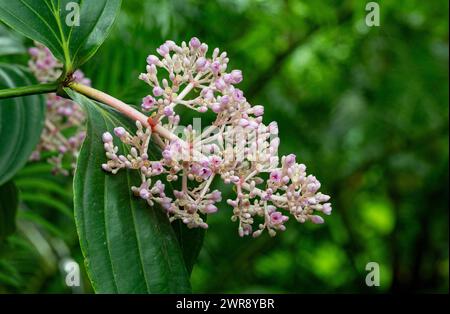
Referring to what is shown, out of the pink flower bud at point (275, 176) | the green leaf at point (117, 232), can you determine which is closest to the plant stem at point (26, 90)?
the green leaf at point (117, 232)

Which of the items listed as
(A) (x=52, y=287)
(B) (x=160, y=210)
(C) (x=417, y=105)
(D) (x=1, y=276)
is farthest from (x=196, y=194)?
(C) (x=417, y=105)

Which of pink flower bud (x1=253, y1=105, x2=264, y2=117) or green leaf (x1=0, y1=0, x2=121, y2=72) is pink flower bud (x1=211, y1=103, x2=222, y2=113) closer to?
pink flower bud (x1=253, y1=105, x2=264, y2=117)

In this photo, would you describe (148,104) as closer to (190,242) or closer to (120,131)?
(120,131)

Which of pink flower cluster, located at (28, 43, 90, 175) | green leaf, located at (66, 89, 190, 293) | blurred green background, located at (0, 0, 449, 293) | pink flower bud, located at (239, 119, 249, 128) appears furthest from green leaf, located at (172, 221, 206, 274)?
blurred green background, located at (0, 0, 449, 293)

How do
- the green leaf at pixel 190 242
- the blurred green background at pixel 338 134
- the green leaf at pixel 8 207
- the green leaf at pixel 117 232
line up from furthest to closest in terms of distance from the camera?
the blurred green background at pixel 338 134 < the green leaf at pixel 8 207 < the green leaf at pixel 190 242 < the green leaf at pixel 117 232

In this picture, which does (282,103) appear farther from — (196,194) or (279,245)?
(196,194)

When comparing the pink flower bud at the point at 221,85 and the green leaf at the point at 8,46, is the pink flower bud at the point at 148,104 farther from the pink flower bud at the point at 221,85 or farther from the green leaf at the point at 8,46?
the green leaf at the point at 8,46

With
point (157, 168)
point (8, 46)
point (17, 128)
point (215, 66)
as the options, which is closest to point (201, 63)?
point (215, 66)
